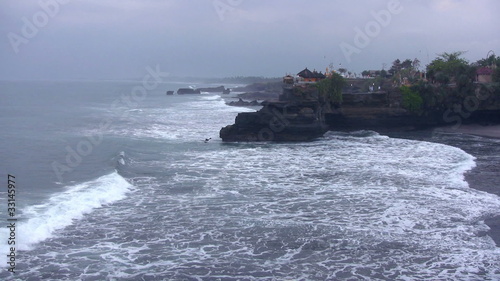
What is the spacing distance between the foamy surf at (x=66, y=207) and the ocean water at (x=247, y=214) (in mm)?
46

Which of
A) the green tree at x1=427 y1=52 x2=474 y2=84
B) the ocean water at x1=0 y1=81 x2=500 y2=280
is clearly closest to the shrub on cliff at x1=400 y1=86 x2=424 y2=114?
the green tree at x1=427 y1=52 x2=474 y2=84

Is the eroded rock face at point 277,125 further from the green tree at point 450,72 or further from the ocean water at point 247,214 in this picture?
the green tree at point 450,72

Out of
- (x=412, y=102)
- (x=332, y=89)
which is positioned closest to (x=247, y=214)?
(x=332, y=89)

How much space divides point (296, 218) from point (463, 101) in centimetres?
2916

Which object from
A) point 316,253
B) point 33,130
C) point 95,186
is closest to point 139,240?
point 316,253

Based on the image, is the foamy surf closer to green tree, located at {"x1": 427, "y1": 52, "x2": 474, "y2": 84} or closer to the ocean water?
the ocean water

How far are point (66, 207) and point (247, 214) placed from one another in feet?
19.5

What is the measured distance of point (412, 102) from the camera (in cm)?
3806

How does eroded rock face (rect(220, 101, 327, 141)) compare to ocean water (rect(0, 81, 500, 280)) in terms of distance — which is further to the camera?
eroded rock face (rect(220, 101, 327, 141))

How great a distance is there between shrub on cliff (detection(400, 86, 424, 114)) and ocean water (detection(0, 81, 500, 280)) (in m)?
9.44

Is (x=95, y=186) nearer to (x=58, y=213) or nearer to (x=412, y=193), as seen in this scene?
(x=58, y=213)

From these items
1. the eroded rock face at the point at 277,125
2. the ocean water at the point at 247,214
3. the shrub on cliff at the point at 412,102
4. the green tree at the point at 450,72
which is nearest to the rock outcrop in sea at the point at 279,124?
the eroded rock face at the point at 277,125

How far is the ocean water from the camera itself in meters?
11.9

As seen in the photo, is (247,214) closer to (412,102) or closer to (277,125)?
(277,125)
